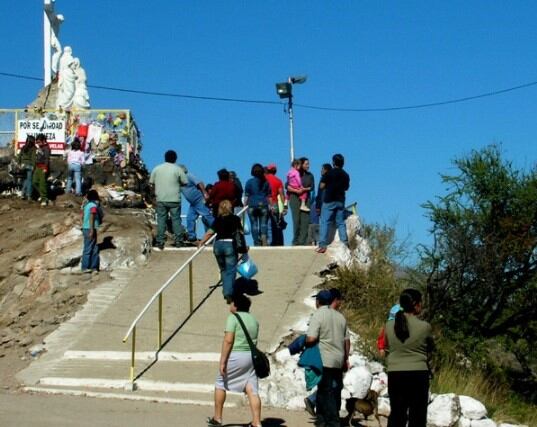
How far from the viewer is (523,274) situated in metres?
21.8

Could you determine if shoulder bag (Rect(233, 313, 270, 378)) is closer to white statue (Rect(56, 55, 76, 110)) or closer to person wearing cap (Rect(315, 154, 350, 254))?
person wearing cap (Rect(315, 154, 350, 254))

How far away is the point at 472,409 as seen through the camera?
12648 millimetres

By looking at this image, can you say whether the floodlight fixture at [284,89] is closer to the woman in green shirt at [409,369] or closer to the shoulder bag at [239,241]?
the shoulder bag at [239,241]

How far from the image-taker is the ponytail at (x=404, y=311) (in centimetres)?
1016

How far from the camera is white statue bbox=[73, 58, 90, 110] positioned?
103ft

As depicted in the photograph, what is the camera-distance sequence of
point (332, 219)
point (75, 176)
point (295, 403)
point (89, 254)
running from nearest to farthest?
1. point (295, 403)
2. point (89, 254)
3. point (332, 219)
4. point (75, 176)

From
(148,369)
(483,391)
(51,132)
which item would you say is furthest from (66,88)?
(483,391)

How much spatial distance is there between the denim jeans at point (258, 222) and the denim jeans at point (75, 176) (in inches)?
225

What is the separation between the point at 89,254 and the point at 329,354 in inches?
330

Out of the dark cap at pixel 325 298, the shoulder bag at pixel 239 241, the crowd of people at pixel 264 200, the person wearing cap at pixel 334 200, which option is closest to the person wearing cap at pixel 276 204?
the crowd of people at pixel 264 200

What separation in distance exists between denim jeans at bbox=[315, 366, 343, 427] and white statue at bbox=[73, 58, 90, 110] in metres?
21.4

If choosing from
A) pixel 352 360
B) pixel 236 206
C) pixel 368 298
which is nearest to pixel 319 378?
pixel 352 360

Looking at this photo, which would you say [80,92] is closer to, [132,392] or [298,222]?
[298,222]

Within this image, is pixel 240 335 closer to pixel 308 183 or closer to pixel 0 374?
pixel 0 374
